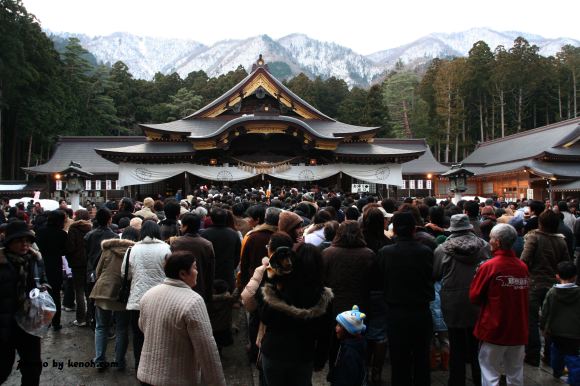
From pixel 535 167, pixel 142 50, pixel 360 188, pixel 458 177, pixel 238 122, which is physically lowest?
pixel 360 188

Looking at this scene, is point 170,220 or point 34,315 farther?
point 170,220

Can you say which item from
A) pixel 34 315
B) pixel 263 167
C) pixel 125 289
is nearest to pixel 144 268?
pixel 125 289

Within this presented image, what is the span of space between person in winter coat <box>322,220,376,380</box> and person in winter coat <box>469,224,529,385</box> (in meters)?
0.86

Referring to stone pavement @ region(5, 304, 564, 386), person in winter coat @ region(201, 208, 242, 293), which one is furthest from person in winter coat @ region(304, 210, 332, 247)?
stone pavement @ region(5, 304, 564, 386)

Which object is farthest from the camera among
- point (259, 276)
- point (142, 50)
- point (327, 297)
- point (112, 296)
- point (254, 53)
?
point (142, 50)

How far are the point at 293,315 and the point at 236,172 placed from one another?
1767 cm

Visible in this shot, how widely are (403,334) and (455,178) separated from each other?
11.2m

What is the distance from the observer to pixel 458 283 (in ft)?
11.8

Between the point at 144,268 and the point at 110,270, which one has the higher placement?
the point at 144,268

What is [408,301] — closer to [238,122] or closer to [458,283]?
[458,283]

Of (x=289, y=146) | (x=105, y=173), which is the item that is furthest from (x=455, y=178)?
(x=105, y=173)

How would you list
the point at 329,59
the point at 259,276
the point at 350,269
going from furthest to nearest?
the point at 329,59 → the point at 350,269 → the point at 259,276

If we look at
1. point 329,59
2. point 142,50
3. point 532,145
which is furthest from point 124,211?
point 142,50

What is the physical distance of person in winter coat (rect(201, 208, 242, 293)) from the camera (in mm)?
4730
